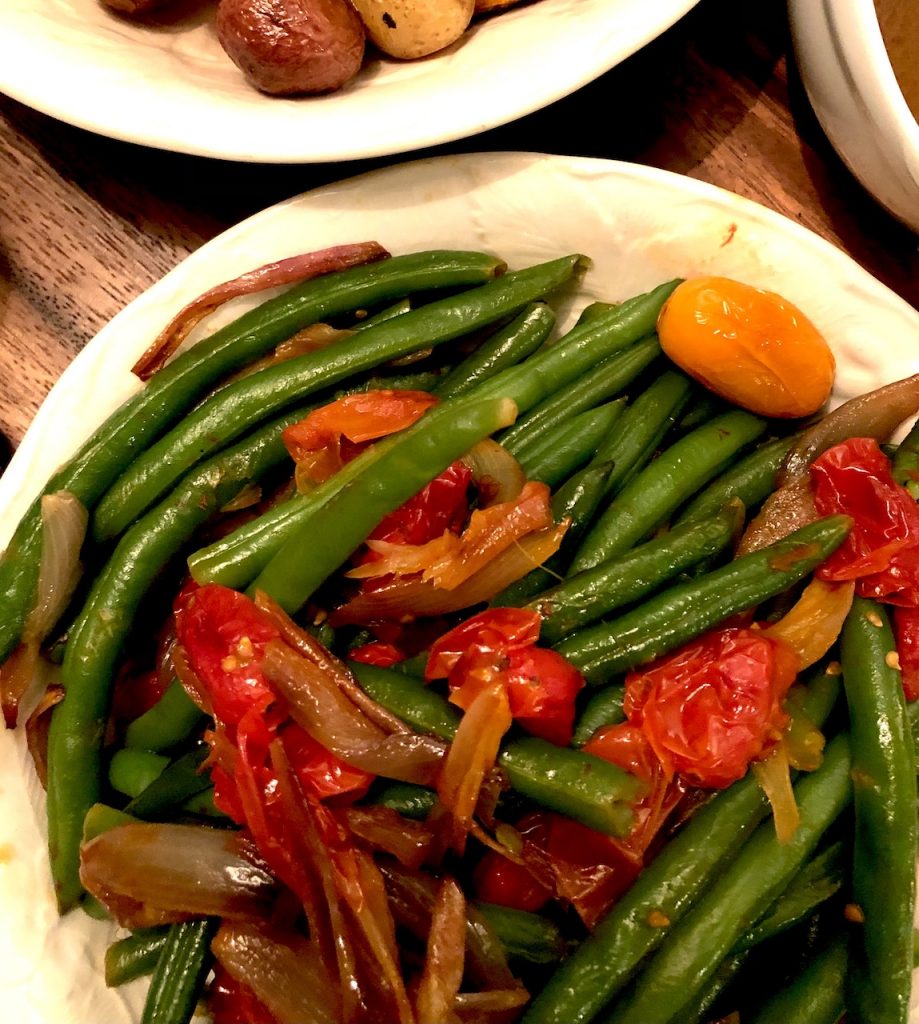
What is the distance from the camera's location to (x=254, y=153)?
1703mm

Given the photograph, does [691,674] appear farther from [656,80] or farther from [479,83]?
[656,80]

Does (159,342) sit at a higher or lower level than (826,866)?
higher

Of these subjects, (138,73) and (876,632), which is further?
(138,73)

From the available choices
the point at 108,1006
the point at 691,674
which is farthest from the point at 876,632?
the point at 108,1006

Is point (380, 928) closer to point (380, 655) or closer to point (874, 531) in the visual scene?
point (380, 655)

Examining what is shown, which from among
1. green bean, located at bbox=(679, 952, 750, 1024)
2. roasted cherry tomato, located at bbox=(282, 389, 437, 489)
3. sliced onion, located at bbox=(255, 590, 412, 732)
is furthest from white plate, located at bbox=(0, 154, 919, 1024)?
green bean, located at bbox=(679, 952, 750, 1024)

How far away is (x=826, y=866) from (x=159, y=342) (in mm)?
1780

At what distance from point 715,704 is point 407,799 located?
604mm

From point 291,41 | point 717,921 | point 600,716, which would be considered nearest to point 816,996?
point 717,921

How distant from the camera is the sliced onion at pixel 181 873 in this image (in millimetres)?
1562

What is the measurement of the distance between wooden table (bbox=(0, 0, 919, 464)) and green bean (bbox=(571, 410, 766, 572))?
2.39ft

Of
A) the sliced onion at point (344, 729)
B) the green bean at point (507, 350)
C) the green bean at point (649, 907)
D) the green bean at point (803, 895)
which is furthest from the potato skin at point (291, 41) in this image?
the green bean at point (803, 895)

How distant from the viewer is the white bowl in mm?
1607

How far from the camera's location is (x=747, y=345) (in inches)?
69.0
